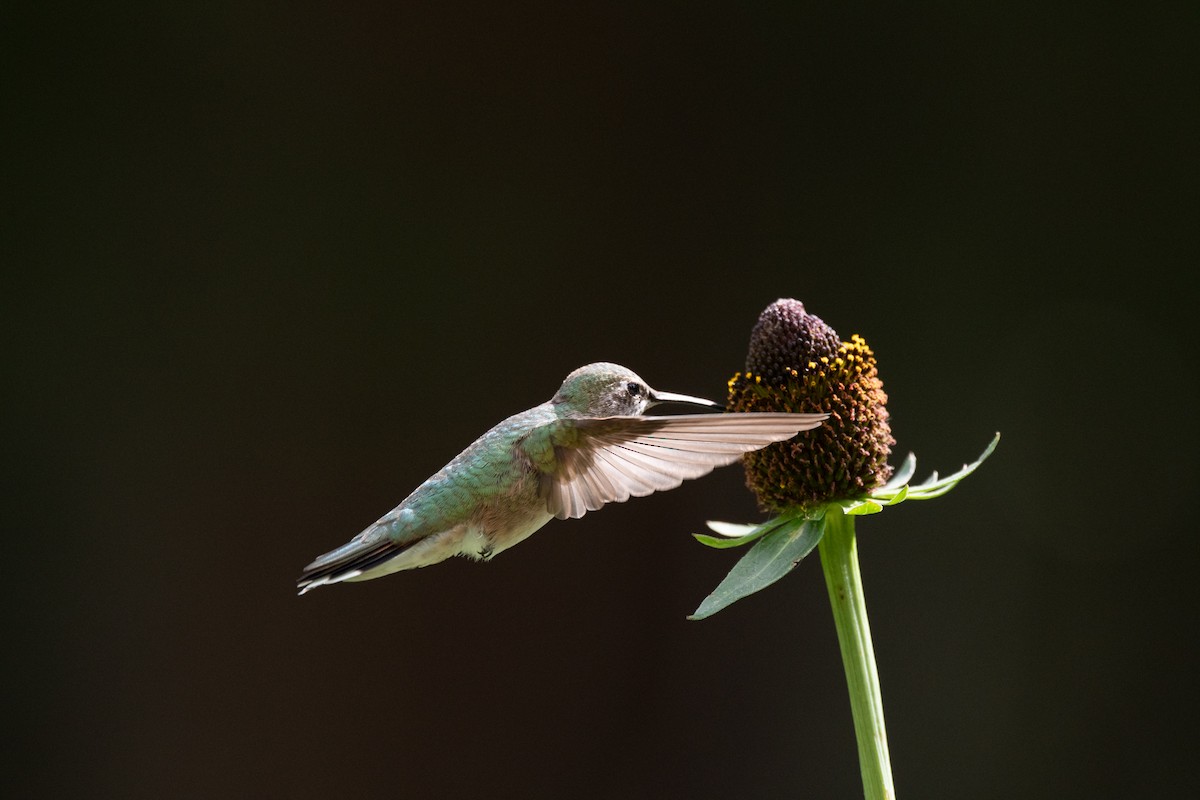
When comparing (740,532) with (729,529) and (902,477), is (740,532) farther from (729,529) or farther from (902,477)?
(902,477)

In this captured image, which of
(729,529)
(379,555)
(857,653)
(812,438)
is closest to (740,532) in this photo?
(729,529)

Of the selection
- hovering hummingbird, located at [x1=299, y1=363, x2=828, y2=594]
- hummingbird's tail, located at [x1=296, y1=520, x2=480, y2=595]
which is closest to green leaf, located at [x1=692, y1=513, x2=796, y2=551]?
hovering hummingbird, located at [x1=299, y1=363, x2=828, y2=594]

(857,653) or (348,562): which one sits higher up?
(348,562)

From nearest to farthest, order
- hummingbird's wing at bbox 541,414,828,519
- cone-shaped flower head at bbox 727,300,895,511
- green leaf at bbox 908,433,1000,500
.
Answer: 1. hummingbird's wing at bbox 541,414,828,519
2. green leaf at bbox 908,433,1000,500
3. cone-shaped flower head at bbox 727,300,895,511

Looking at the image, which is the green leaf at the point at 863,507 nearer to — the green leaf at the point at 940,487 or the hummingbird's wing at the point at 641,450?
the green leaf at the point at 940,487

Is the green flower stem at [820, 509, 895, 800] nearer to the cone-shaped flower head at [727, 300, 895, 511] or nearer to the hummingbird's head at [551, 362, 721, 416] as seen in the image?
the cone-shaped flower head at [727, 300, 895, 511]

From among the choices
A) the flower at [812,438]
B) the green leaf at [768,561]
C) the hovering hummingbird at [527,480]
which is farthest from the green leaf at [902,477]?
the hovering hummingbird at [527,480]
